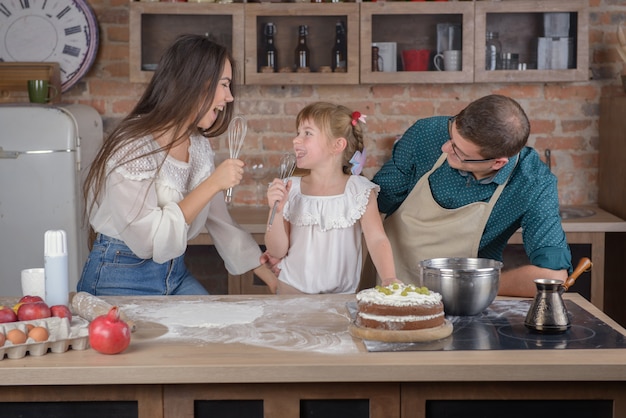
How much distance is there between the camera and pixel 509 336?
214 centimetres

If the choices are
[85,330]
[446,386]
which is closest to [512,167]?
[446,386]

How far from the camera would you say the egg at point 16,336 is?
194cm

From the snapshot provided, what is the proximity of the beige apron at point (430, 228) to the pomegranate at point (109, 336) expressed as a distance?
1256 mm

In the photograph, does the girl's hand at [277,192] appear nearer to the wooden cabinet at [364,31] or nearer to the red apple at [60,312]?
the red apple at [60,312]

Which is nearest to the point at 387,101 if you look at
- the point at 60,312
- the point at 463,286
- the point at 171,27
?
the point at 171,27

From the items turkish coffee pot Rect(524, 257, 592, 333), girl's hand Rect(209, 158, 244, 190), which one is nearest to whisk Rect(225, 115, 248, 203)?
girl's hand Rect(209, 158, 244, 190)

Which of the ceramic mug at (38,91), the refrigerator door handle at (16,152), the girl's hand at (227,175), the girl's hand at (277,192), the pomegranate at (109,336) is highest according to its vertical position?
the ceramic mug at (38,91)

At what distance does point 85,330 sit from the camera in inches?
80.7

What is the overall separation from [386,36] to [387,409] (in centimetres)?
270

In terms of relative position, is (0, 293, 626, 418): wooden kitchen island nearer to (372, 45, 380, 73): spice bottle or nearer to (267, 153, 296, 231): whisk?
(267, 153, 296, 231): whisk

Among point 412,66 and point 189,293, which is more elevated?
point 412,66

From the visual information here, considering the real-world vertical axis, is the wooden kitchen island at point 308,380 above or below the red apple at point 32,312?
below

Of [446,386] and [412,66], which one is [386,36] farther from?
[446,386]

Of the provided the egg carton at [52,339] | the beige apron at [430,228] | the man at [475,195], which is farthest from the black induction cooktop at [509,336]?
the egg carton at [52,339]
